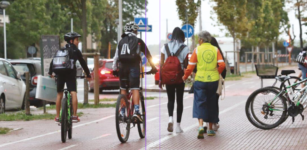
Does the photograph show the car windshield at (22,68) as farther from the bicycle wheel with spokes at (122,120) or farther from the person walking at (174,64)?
the bicycle wheel with spokes at (122,120)

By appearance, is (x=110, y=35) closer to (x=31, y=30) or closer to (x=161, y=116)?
(x=31, y=30)

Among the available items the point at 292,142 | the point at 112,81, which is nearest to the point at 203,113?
the point at 292,142

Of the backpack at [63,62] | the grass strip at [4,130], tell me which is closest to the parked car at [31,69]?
the grass strip at [4,130]

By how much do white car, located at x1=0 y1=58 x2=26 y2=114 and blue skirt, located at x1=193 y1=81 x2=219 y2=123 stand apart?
7.56 m

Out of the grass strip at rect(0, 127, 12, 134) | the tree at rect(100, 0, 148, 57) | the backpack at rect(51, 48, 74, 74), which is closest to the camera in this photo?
the backpack at rect(51, 48, 74, 74)

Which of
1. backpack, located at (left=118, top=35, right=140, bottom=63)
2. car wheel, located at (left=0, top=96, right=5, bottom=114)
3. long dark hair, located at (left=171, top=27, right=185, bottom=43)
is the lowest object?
car wheel, located at (left=0, top=96, right=5, bottom=114)

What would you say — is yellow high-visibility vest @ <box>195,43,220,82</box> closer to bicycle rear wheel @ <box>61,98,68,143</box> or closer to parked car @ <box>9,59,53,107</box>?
bicycle rear wheel @ <box>61,98,68,143</box>

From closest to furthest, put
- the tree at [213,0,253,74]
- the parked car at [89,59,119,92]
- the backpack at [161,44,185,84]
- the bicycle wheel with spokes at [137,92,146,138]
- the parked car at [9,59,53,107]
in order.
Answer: the bicycle wheel with spokes at [137,92,146,138] < the backpack at [161,44,185,84] < the parked car at [9,59,53,107] < the parked car at [89,59,119,92] < the tree at [213,0,253,74]

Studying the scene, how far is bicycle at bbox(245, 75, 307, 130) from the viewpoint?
10789mm

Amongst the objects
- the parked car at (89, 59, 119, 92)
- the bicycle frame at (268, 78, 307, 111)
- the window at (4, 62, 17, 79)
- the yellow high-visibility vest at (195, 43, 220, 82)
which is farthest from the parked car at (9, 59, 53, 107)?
the bicycle frame at (268, 78, 307, 111)

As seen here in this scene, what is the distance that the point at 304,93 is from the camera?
1099cm

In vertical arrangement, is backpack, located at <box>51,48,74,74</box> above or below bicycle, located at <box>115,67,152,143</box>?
above

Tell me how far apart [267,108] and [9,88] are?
8.22m

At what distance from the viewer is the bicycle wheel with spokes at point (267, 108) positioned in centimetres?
1080
